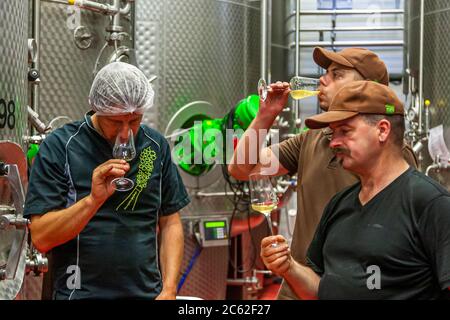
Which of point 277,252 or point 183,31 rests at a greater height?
point 183,31

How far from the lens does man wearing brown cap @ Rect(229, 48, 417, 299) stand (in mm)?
2982

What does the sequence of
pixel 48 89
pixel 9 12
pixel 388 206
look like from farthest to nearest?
pixel 48 89, pixel 9 12, pixel 388 206

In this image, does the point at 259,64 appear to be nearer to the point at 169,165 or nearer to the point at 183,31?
the point at 183,31

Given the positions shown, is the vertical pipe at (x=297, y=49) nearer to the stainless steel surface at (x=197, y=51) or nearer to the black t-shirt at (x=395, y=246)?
the stainless steel surface at (x=197, y=51)

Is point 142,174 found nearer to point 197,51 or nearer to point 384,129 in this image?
point 384,129

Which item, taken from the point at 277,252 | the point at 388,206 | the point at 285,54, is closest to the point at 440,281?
the point at 388,206

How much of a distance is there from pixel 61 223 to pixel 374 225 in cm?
102

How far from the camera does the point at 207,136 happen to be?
4.95m

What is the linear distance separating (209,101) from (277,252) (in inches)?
119

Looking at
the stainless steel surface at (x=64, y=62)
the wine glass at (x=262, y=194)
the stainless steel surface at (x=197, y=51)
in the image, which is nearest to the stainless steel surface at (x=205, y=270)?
the stainless steel surface at (x=197, y=51)

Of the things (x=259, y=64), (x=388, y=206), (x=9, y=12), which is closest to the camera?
(x=388, y=206)

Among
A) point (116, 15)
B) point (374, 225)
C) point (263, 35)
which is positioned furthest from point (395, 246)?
point (263, 35)

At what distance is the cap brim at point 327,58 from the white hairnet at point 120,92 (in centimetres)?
71

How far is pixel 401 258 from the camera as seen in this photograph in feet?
6.86
